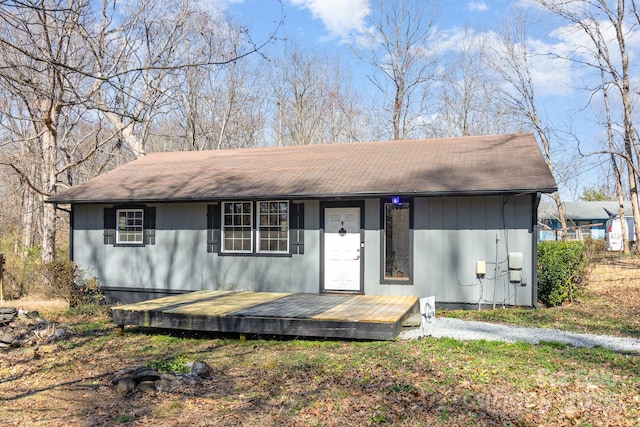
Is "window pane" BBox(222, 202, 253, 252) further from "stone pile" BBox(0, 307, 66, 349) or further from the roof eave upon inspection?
"stone pile" BBox(0, 307, 66, 349)

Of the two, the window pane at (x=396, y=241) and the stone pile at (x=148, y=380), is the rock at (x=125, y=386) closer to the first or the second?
the stone pile at (x=148, y=380)

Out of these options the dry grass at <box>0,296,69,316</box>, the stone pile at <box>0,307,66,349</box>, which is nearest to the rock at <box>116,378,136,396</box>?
the stone pile at <box>0,307,66,349</box>

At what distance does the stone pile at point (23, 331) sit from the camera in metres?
7.70

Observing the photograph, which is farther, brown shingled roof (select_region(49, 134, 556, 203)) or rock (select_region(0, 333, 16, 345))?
brown shingled roof (select_region(49, 134, 556, 203))

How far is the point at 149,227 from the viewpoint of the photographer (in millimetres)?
11148

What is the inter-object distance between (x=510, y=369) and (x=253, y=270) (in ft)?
20.2

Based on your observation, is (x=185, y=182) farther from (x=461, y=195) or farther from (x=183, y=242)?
(x=461, y=195)

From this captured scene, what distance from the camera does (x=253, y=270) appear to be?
10.5 metres

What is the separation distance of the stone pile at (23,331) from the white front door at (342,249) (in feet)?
15.9

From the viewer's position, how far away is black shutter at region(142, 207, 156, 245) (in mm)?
11125

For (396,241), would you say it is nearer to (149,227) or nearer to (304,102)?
(149,227)

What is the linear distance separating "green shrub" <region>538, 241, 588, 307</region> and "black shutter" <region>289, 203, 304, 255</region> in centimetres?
471

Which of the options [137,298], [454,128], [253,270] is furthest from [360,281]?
[454,128]

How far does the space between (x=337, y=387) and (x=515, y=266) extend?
5065 mm
